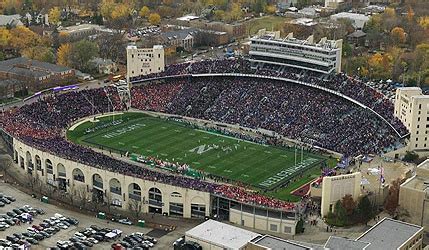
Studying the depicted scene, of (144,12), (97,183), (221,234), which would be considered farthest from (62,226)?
(144,12)

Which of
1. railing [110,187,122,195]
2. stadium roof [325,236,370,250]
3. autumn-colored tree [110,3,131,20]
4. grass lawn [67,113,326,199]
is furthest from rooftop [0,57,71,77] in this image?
stadium roof [325,236,370,250]

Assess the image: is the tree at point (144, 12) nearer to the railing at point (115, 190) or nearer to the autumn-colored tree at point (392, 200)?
the railing at point (115, 190)

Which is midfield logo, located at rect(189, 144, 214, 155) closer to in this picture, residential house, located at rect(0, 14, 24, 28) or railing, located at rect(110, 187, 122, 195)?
railing, located at rect(110, 187, 122, 195)

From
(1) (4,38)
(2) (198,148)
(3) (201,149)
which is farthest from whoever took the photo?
(1) (4,38)

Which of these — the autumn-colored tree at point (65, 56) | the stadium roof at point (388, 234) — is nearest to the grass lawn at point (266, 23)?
the autumn-colored tree at point (65, 56)

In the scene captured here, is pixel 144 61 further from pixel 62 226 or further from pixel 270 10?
pixel 270 10

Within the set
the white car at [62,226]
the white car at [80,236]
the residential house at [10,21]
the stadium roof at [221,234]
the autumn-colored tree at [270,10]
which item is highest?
the residential house at [10,21]
